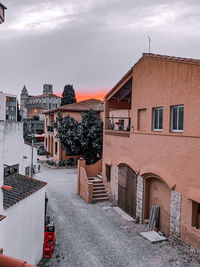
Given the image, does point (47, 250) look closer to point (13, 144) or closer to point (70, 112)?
point (13, 144)

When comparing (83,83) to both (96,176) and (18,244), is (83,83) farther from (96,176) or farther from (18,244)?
(18,244)

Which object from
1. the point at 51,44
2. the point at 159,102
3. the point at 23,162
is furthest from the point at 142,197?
the point at 51,44

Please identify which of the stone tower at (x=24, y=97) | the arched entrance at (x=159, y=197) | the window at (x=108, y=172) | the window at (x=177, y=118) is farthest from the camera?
the stone tower at (x=24, y=97)

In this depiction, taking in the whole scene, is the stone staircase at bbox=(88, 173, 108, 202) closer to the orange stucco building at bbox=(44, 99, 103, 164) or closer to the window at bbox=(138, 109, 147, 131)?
the window at bbox=(138, 109, 147, 131)

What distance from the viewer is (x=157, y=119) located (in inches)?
521

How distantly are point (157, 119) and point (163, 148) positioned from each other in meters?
1.91

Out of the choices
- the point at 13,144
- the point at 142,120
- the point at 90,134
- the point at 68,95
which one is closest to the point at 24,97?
the point at 68,95

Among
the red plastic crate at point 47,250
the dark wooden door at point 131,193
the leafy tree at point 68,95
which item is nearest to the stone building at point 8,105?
the red plastic crate at point 47,250

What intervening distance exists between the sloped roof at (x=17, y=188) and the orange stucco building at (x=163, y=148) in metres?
6.21

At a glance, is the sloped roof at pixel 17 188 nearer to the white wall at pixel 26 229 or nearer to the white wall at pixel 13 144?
the white wall at pixel 26 229

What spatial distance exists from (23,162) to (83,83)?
35574 mm

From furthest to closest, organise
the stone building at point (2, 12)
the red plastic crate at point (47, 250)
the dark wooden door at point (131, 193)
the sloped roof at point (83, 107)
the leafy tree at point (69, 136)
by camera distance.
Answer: the sloped roof at point (83, 107) < the leafy tree at point (69, 136) < the dark wooden door at point (131, 193) < the red plastic crate at point (47, 250) < the stone building at point (2, 12)

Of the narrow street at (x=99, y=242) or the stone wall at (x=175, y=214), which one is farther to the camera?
the stone wall at (x=175, y=214)

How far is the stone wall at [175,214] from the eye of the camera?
10.9 metres
